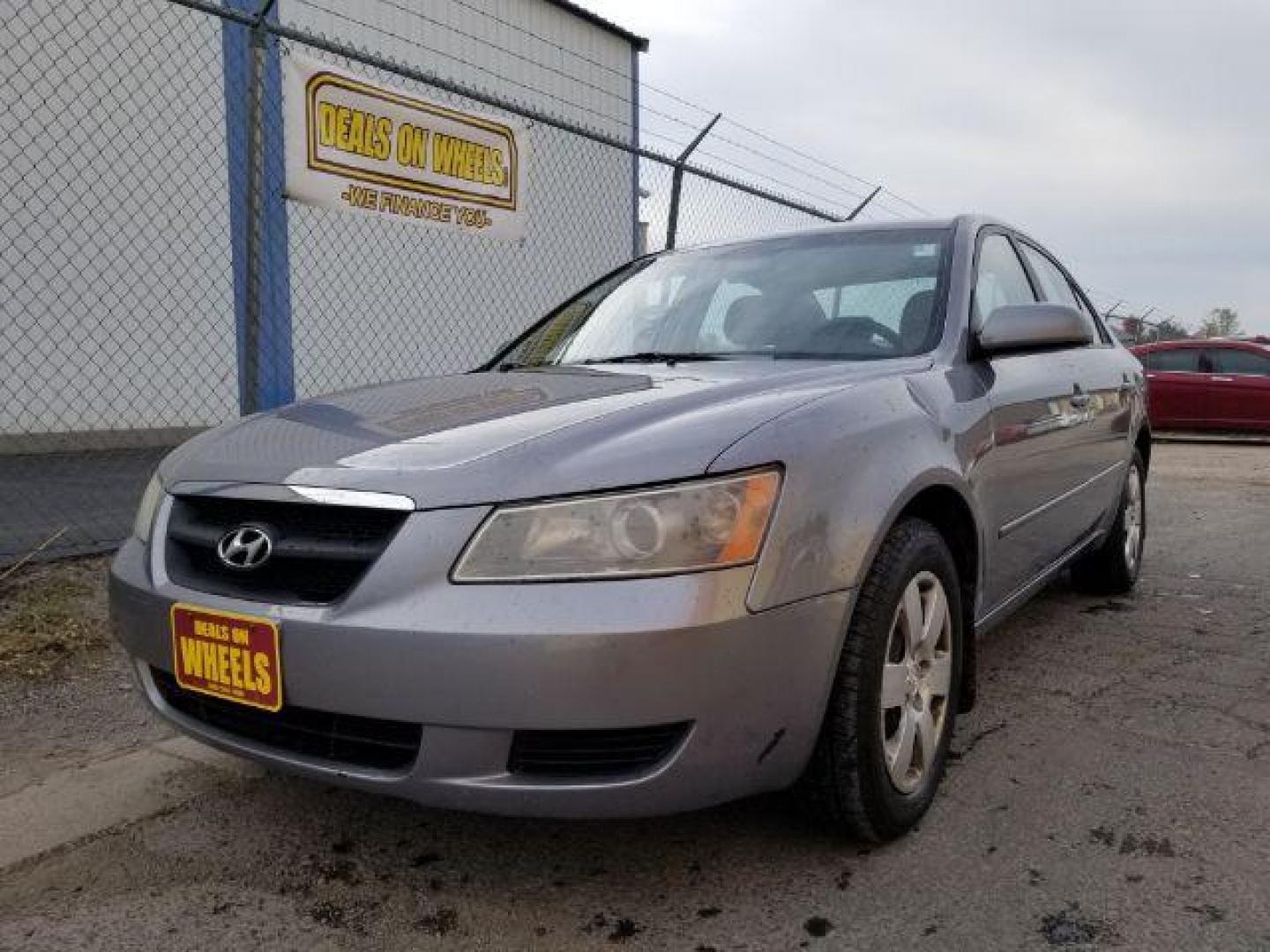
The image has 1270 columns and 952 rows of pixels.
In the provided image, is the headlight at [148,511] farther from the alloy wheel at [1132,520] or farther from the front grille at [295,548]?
the alloy wheel at [1132,520]

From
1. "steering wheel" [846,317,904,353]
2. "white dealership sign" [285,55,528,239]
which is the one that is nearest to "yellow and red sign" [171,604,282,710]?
"steering wheel" [846,317,904,353]

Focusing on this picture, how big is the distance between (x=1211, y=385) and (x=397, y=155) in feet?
38.6

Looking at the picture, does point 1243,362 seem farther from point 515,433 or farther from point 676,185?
point 515,433

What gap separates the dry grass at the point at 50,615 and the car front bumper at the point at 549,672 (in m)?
1.88

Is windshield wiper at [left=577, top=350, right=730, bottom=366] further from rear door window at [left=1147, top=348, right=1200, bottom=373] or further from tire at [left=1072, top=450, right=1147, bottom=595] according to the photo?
rear door window at [left=1147, top=348, right=1200, bottom=373]

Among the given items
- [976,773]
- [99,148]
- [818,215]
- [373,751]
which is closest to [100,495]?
[99,148]

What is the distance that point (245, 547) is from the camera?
6.43ft

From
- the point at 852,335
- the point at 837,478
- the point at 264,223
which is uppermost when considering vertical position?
the point at 264,223

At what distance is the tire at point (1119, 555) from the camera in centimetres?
435

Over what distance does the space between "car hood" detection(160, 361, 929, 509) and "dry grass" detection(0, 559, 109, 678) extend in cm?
137

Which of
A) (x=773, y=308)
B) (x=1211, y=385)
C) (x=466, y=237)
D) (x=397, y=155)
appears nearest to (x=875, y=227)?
(x=773, y=308)

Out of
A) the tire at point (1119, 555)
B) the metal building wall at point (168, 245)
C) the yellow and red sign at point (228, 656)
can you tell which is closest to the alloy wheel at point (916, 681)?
the yellow and red sign at point (228, 656)

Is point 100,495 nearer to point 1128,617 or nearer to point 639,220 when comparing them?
point 639,220

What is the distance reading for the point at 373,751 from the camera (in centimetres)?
189
